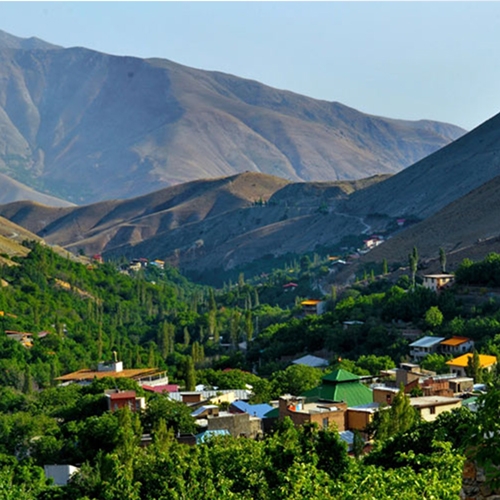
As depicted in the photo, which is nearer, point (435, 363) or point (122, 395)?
point (122, 395)

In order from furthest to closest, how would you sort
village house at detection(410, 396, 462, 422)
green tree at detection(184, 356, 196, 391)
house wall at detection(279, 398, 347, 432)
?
green tree at detection(184, 356, 196, 391), village house at detection(410, 396, 462, 422), house wall at detection(279, 398, 347, 432)

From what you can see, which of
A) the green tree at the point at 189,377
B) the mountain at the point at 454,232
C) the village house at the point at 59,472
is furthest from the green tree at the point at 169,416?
the mountain at the point at 454,232

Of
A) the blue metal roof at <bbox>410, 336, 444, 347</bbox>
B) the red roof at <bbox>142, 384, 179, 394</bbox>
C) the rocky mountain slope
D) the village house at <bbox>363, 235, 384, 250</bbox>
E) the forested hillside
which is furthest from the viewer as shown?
the village house at <bbox>363, 235, 384, 250</bbox>

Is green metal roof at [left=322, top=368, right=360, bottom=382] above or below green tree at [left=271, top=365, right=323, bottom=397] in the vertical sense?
above

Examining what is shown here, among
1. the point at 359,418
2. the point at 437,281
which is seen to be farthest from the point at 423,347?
the point at 359,418

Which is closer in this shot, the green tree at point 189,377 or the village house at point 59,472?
the village house at point 59,472

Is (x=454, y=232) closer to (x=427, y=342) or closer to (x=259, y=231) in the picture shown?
(x=427, y=342)

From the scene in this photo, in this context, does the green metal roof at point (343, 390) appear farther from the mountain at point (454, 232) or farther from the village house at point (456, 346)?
the mountain at point (454, 232)

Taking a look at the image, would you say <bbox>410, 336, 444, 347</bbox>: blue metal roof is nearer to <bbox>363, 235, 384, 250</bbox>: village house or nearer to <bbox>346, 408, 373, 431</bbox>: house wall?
<bbox>346, 408, 373, 431</bbox>: house wall

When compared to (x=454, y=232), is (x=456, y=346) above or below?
below

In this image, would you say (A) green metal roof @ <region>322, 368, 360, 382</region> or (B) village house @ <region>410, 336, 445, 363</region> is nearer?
(A) green metal roof @ <region>322, 368, 360, 382</region>

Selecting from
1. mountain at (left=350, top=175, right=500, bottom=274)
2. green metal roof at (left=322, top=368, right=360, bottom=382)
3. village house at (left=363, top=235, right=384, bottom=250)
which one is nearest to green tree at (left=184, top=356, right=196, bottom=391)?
green metal roof at (left=322, top=368, right=360, bottom=382)

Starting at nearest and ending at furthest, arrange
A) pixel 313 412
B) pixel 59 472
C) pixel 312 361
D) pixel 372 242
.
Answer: pixel 59 472 → pixel 313 412 → pixel 312 361 → pixel 372 242

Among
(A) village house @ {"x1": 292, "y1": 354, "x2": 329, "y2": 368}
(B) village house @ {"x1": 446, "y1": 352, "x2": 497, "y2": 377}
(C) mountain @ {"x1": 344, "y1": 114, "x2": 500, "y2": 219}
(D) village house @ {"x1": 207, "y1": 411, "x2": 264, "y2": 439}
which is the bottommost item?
(D) village house @ {"x1": 207, "y1": 411, "x2": 264, "y2": 439}
